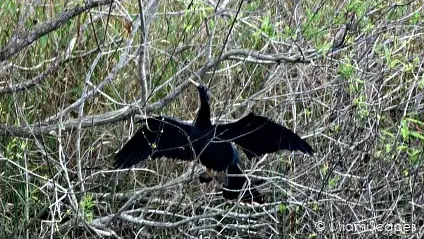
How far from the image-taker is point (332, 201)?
3.97 meters

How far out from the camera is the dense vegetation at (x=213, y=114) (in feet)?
12.7

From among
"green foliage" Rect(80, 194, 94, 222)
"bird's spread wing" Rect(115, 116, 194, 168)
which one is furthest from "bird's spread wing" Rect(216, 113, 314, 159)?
"green foliage" Rect(80, 194, 94, 222)

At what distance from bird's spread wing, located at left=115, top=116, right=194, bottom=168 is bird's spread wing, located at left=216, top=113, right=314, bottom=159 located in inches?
9.9

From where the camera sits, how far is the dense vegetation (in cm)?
386

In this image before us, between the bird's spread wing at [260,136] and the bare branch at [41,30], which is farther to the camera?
the bare branch at [41,30]

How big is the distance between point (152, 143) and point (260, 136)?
0.53 m

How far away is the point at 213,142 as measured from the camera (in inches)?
150

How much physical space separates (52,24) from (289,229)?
1.53 m

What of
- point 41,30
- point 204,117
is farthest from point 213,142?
point 41,30

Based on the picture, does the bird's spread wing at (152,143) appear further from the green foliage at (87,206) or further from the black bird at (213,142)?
the green foliage at (87,206)

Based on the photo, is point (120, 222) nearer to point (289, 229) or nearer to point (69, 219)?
point (69, 219)

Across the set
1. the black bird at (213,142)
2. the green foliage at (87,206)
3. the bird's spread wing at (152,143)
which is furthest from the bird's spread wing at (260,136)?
the green foliage at (87,206)

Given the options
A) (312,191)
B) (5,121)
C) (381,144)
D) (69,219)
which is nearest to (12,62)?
(5,121)

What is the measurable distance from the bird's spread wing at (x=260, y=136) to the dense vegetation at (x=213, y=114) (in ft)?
0.48
